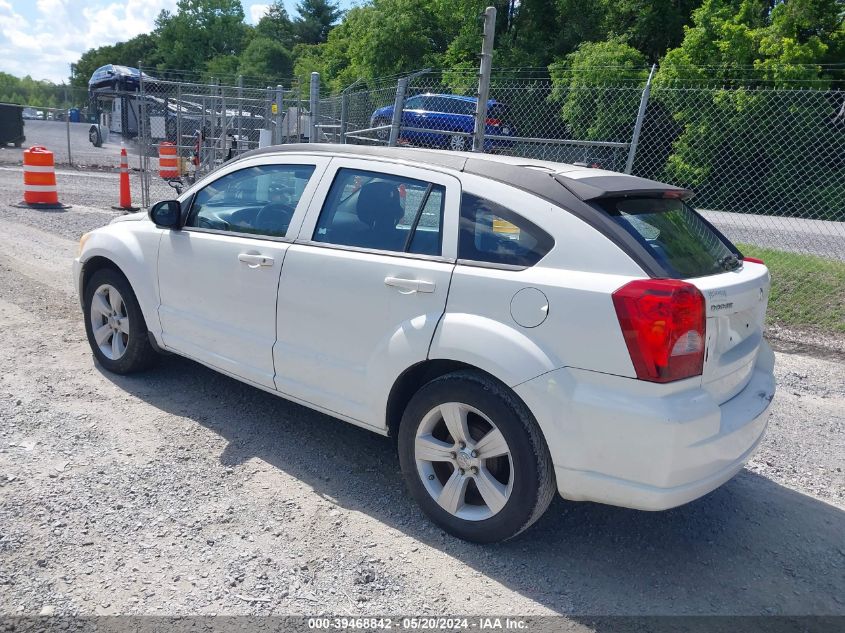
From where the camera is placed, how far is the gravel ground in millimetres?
2932

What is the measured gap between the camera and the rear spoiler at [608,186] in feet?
10.5

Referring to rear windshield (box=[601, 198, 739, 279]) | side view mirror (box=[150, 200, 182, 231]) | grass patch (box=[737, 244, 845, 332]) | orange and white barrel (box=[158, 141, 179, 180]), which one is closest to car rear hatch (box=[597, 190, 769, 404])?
rear windshield (box=[601, 198, 739, 279])

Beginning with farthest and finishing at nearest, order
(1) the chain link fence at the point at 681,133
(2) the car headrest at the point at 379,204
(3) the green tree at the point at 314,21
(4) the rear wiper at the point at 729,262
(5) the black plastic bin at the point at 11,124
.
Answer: (3) the green tree at the point at 314,21, (5) the black plastic bin at the point at 11,124, (1) the chain link fence at the point at 681,133, (2) the car headrest at the point at 379,204, (4) the rear wiper at the point at 729,262

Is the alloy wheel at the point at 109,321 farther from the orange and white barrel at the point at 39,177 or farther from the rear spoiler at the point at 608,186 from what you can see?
the orange and white barrel at the point at 39,177

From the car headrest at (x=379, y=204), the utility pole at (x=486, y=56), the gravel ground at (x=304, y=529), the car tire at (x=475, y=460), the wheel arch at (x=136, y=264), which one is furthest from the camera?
the utility pole at (x=486, y=56)

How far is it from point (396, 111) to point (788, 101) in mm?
12132

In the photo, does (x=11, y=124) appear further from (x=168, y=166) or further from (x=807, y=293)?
(x=807, y=293)

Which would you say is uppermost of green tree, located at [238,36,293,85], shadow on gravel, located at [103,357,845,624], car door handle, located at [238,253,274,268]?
green tree, located at [238,36,293,85]

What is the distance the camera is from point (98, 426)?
429 cm

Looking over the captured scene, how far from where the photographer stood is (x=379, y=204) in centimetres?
377

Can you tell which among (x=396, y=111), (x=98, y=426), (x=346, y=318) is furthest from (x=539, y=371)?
(x=396, y=111)

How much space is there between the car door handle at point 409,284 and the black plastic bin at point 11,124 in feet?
94.9

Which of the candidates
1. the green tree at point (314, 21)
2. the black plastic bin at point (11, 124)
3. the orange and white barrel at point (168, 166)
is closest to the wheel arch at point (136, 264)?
the orange and white barrel at point (168, 166)

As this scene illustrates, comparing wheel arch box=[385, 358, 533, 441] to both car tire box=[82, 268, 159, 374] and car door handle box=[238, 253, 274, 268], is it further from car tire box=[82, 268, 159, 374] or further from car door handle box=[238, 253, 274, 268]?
car tire box=[82, 268, 159, 374]
